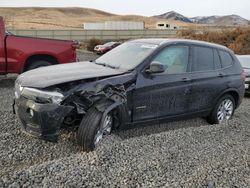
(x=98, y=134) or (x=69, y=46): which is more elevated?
(x=69, y=46)

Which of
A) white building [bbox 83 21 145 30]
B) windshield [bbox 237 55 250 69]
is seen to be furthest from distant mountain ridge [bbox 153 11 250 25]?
windshield [bbox 237 55 250 69]

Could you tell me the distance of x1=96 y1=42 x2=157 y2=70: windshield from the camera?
6.29 metres

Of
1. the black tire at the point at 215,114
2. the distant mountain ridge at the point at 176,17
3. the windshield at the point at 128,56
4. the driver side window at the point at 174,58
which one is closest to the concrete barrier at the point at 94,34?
the windshield at the point at 128,56

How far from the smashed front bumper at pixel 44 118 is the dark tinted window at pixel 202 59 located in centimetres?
282

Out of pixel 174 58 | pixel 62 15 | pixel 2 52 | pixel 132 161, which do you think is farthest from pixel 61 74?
pixel 62 15

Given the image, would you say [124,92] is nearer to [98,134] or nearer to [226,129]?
[98,134]

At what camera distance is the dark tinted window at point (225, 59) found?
25.1 ft

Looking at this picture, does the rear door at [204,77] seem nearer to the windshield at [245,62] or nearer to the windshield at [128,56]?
the windshield at [128,56]

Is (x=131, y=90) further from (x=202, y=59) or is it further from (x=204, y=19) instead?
(x=204, y=19)

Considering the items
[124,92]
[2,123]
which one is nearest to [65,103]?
[124,92]

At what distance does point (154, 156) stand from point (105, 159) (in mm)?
677

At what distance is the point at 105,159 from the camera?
15.8 feet

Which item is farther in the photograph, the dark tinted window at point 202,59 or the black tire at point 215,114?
the black tire at point 215,114

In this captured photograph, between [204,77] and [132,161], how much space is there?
2.83 meters
